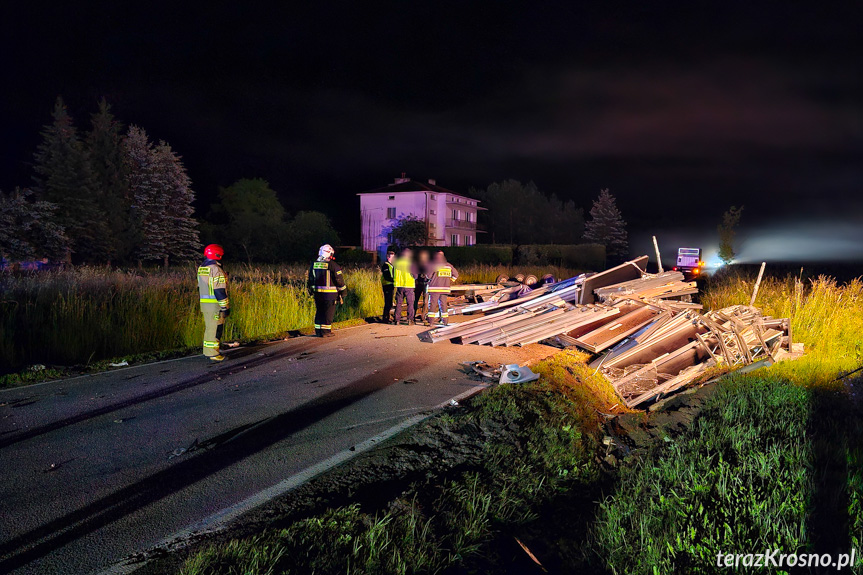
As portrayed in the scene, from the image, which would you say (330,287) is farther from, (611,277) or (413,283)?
(611,277)

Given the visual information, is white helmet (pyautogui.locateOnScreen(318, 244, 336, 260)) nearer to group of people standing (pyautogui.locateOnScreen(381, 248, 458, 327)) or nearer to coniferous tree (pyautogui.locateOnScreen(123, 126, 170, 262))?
group of people standing (pyautogui.locateOnScreen(381, 248, 458, 327))

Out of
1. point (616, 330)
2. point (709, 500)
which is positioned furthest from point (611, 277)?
point (709, 500)

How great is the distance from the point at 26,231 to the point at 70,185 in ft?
28.2

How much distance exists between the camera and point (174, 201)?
4147 cm

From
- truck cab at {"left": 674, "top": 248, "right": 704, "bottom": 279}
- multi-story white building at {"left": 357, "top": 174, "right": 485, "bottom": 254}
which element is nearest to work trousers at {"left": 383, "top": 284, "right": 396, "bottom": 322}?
truck cab at {"left": 674, "top": 248, "right": 704, "bottom": 279}

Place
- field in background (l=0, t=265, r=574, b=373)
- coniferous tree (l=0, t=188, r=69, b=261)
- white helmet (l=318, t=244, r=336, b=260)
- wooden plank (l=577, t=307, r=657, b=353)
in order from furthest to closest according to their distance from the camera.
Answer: coniferous tree (l=0, t=188, r=69, b=261) < white helmet (l=318, t=244, r=336, b=260) < wooden plank (l=577, t=307, r=657, b=353) < field in background (l=0, t=265, r=574, b=373)

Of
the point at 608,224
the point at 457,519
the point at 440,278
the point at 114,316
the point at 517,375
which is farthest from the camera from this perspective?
the point at 608,224

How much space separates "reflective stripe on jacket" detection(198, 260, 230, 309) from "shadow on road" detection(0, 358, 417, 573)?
291cm

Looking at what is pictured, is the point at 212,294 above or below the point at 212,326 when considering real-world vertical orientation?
above

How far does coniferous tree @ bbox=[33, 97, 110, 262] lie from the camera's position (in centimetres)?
3475

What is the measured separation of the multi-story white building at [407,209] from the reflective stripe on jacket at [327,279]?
4960 centimetres

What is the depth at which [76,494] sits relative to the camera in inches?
154

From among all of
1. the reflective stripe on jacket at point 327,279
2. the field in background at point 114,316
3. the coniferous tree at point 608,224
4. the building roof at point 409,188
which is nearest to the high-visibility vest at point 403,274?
the field in background at point 114,316

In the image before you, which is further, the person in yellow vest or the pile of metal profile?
the person in yellow vest
